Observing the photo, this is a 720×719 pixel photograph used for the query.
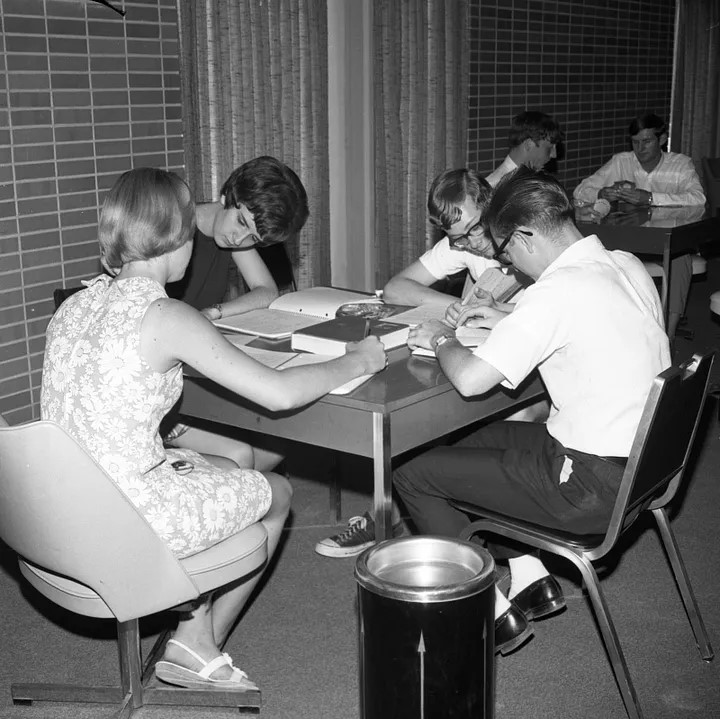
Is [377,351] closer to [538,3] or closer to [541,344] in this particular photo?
[541,344]

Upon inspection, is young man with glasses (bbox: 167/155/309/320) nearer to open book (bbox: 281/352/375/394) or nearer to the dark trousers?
open book (bbox: 281/352/375/394)

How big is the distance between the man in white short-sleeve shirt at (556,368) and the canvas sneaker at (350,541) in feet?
2.30

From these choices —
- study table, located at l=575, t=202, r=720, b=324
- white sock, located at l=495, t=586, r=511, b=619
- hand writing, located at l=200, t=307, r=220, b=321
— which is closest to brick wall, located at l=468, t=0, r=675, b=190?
study table, located at l=575, t=202, r=720, b=324

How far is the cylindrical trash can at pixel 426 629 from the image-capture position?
1.83 m

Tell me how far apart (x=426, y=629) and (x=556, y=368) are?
66 centimetres

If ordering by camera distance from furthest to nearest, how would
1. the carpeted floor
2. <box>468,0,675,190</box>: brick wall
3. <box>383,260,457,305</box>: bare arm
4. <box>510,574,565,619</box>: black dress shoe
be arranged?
<box>468,0,675,190</box>: brick wall → <box>383,260,457,305</box>: bare arm → <box>510,574,565,619</box>: black dress shoe → the carpeted floor

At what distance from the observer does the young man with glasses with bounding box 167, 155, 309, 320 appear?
111 inches

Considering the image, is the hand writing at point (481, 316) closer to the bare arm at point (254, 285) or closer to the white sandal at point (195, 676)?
the bare arm at point (254, 285)

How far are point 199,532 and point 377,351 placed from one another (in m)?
0.59

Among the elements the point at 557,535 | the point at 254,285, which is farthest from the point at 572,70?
the point at 557,535

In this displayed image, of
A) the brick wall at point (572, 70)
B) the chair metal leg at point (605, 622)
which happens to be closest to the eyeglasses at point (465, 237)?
the chair metal leg at point (605, 622)

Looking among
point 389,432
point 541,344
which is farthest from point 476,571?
point 541,344

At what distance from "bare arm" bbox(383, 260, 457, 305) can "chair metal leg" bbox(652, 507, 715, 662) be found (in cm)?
94

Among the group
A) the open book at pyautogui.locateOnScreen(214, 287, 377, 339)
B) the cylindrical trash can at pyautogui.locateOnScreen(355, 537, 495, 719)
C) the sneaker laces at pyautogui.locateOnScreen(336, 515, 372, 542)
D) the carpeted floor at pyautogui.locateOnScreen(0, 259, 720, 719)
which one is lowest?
the carpeted floor at pyautogui.locateOnScreen(0, 259, 720, 719)
